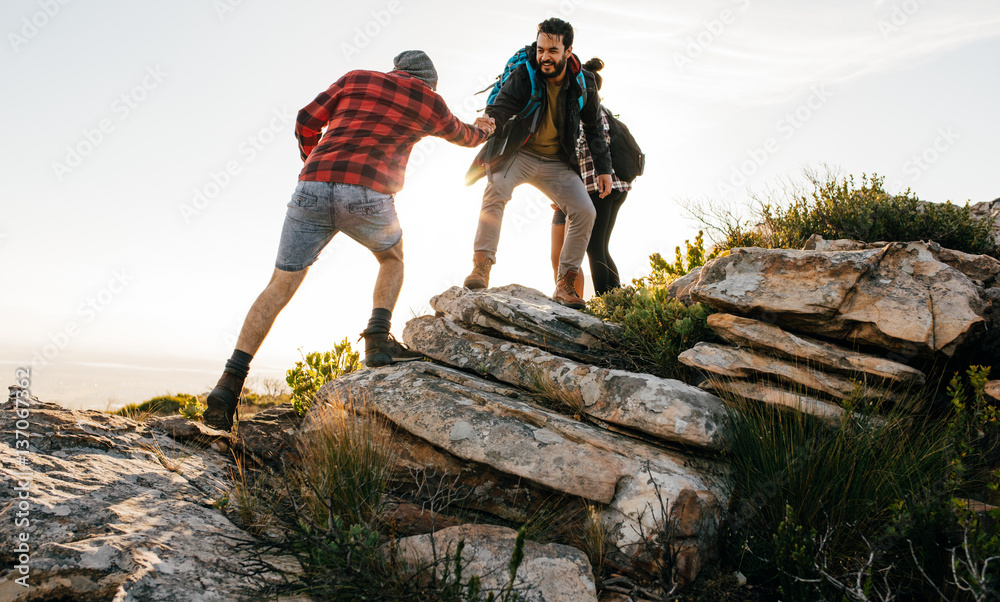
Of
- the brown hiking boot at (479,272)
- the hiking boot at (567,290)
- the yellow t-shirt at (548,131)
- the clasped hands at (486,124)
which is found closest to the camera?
the clasped hands at (486,124)

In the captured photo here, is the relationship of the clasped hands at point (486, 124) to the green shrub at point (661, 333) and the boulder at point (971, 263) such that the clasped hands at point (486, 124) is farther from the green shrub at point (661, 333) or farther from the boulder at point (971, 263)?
the boulder at point (971, 263)

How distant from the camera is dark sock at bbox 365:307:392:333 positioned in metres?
4.68

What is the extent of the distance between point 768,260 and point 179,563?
171 inches

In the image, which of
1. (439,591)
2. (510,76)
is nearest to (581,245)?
(510,76)

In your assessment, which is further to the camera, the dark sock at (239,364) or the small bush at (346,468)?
the dark sock at (239,364)

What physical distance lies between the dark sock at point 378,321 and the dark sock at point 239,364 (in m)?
0.98

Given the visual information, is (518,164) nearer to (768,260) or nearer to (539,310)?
(539,310)

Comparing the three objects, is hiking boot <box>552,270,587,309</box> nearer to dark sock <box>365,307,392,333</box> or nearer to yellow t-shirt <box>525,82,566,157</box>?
yellow t-shirt <box>525,82,566,157</box>

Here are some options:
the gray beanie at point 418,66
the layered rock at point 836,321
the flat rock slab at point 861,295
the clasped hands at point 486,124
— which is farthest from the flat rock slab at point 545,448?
the gray beanie at point 418,66

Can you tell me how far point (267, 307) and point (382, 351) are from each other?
3.29ft

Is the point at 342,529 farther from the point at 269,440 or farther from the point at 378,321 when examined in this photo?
the point at 378,321

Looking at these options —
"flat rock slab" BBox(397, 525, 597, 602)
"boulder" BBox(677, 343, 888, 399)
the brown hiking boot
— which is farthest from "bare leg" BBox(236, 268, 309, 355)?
"boulder" BBox(677, 343, 888, 399)

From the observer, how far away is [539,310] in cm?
497

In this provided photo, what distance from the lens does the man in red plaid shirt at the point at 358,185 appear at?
427 cm
